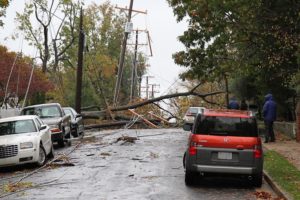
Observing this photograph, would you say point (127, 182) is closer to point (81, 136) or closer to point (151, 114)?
point (81, 136)

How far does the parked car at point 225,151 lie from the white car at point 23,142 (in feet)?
21.1

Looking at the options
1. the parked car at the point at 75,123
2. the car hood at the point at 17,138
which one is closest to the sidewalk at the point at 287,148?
the car hood at the point at 17,138

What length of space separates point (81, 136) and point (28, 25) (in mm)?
37163

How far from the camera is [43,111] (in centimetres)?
2612

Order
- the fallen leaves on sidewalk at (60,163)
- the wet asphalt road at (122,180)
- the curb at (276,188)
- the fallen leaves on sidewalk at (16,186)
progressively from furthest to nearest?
1. the fallen leaves on sidewalk at (60,163)
2. the fallen leaves on sidewalk at (16,186)
3. the wet asphalt road at (122,180)
4. the curb at (276,188)

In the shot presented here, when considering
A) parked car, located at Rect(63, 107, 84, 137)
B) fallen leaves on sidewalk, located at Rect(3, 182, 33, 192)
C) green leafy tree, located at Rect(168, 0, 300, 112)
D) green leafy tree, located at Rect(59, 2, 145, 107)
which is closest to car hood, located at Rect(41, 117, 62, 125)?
parked car, located at Rect(63, 107, 84, 137)

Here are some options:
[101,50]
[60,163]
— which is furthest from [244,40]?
[101,50]

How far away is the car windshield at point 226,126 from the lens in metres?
12.9

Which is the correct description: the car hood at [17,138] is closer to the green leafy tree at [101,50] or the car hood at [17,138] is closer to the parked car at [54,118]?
the parked car at [54,118]

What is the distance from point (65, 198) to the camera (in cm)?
1161

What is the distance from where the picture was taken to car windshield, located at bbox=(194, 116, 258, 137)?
507 inches

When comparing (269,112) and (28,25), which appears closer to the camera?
(269,112)

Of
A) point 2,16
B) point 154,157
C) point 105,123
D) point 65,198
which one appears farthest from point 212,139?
point 105,123

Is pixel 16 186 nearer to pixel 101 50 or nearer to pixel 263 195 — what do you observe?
pixel 263 195
